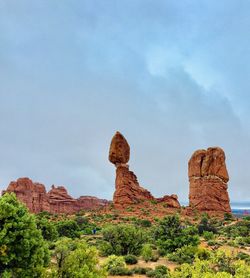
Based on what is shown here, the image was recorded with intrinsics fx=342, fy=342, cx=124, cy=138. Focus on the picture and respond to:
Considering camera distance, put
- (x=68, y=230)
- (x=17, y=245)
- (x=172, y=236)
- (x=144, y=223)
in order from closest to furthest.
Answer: (x=17, y=245), (x=172, y=236), (x=68, y=230), (x=144, y=223)

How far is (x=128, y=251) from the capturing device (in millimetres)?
33781

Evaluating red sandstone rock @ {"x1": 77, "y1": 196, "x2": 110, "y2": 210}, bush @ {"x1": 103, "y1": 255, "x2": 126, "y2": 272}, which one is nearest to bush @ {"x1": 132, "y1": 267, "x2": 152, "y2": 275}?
bush @ {"x1": 103, "y1": 255, "x2": 126, "y2": 272}

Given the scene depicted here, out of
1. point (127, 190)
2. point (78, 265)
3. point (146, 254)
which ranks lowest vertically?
point (78, 265)

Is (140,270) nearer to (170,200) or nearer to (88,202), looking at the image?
(170,200)

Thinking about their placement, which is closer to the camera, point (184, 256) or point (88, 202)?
point (184, 256)

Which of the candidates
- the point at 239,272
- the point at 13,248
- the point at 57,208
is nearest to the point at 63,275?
the point at 13,248

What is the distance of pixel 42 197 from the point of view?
9525 centimetres

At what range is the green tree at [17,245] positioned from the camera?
13.9 metres

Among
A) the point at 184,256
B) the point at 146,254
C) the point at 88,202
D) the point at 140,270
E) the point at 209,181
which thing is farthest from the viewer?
the point at 88,202

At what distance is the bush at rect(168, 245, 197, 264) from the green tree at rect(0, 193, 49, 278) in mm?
17553

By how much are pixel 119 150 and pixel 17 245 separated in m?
62.1

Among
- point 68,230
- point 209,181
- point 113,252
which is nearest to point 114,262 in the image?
point 113,252

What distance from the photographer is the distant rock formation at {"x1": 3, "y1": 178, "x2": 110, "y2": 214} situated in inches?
3548

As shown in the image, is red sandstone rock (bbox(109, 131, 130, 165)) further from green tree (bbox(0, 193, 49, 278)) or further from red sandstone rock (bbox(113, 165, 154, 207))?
green tree (bbox(0, 193, 49, 278))
